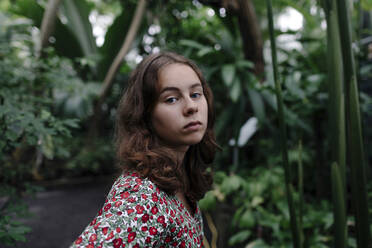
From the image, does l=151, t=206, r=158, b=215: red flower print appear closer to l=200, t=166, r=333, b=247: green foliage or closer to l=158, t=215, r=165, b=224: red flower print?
l=158, t=215, r=165, b=224: red flower print

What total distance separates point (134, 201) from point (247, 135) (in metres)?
1.82

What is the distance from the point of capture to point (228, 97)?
2.23m

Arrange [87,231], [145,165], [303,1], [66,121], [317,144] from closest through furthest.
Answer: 1. [87,231]
2. [145,165]
3. [66,121]
4. [317,144]
5. [303,1]

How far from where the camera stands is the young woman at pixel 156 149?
1.55 ft

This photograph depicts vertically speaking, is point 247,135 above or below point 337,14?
below

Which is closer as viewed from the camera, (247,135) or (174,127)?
(174,127)

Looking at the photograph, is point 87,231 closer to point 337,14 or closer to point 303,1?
point 337,14

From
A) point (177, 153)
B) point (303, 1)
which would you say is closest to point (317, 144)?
point (303, 1)

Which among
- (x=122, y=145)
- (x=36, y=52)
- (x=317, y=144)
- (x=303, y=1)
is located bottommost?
(x=317, y=144)

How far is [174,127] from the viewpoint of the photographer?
613 millimetres

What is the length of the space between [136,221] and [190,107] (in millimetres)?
265

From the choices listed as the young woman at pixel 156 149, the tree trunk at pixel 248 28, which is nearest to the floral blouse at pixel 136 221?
the young woman at pixel 156 149

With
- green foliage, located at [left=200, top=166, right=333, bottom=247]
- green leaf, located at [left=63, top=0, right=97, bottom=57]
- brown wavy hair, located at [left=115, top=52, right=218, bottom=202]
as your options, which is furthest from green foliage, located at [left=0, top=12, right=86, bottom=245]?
green leaf, located at [left=63, top=0, right=97, bottom=57]

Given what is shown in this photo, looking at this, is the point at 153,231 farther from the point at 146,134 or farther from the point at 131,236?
the point at 146,134
